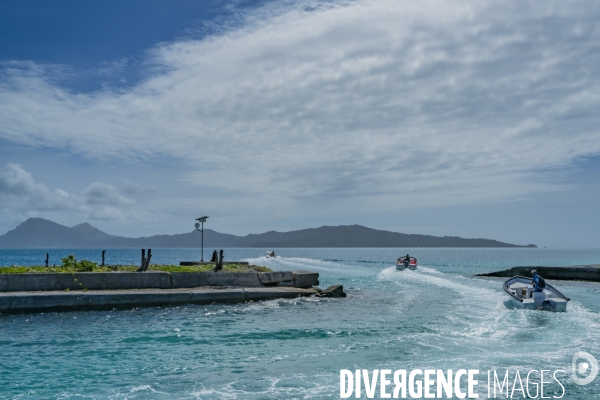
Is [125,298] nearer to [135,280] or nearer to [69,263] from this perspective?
[135,280]

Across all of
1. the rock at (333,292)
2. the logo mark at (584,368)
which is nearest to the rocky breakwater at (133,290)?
the rock at (333,292)

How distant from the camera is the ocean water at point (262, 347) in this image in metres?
10.7

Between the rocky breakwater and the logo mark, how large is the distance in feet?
50.8

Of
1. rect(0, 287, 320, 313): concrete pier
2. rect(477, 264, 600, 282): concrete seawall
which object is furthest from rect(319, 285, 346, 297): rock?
rect(477, 264, 600, 282): concrete seawall

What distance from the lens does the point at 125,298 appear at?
2220cm

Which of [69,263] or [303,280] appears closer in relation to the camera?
[69,263]

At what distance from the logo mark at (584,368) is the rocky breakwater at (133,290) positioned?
1547cm

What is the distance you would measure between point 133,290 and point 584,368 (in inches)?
770

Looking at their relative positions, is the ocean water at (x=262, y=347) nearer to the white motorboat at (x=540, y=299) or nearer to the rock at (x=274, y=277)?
the white motorboat at (x=540, y=299)

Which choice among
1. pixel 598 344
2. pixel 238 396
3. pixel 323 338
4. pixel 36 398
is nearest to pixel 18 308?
pixel 36 398

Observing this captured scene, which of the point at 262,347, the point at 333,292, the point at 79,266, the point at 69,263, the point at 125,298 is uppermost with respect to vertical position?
the point at 69,263

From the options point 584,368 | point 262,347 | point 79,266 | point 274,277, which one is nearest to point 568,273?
point 274,277

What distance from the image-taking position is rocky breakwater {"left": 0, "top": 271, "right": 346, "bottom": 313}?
21.0 m

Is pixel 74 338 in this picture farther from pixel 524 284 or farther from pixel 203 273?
pixel 524 284
